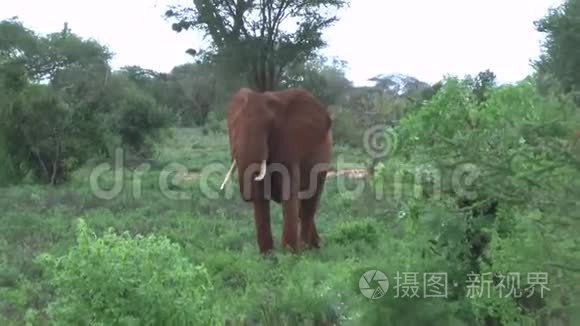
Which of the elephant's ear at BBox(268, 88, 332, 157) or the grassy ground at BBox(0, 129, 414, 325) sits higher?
the elephant's ear at BBox(268, 88, 332, 157)

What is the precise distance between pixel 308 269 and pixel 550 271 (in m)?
4.33

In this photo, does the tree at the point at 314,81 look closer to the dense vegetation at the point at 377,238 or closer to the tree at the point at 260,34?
the tree at the point at 260,34

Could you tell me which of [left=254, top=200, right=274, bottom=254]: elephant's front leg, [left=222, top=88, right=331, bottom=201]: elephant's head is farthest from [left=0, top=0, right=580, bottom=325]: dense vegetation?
[left=222, top=88, right=331, bottom=201]: elephant's head

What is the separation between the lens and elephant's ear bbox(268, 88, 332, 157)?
1052 centimetres

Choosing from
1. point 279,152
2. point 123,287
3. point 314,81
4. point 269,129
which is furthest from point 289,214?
point 314,81

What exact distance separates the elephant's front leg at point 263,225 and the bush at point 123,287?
5.06 m

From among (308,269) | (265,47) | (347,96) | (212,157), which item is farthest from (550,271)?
(347,96)

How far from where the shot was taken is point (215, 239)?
1123cm

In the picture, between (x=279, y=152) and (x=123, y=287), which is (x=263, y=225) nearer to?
(x=279, y=152)

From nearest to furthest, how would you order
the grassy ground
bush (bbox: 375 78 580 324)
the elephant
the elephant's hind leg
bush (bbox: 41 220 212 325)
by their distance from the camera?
bush (bbox: 375 78 580 324) < bush (bbox: 41 220 212 325) < the grassy ground < the elephant < the elephant's hind leg

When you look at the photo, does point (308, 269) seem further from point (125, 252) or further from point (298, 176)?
point (125, 252)

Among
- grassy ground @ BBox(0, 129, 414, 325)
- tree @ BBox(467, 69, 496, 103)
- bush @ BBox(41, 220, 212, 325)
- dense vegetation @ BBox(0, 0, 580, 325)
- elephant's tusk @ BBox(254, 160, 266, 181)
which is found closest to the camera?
dense vegetation @ BBox(0, 0, 580, 325)

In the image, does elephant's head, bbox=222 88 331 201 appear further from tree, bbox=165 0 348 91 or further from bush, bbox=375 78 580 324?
tree, bbox=165 0 348 91

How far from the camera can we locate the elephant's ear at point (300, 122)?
10523 mm
